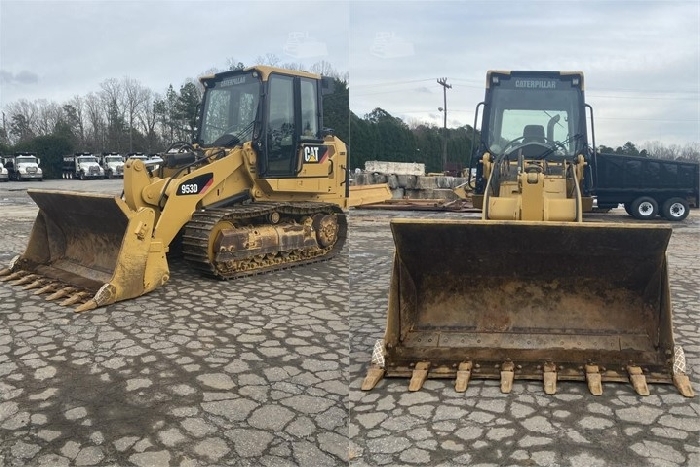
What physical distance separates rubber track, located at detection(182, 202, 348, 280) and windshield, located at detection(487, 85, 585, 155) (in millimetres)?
2468

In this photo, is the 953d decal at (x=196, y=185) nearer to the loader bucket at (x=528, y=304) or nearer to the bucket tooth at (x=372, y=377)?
the loader bucket at (x=528, y=304)

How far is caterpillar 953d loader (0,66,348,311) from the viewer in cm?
588

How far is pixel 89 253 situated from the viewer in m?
6.54

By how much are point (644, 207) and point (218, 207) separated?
1155 centimetres

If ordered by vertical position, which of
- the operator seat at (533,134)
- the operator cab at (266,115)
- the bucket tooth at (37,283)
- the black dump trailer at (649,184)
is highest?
the operator cab at (266,115)

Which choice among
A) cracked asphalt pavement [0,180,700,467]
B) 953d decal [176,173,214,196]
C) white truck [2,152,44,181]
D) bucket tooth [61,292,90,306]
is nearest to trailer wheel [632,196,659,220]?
cracked asphalt pavement [0,180,700,467]

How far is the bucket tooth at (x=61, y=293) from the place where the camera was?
5.63 m

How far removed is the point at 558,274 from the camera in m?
4.08

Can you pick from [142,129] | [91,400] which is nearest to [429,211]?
[91,400]

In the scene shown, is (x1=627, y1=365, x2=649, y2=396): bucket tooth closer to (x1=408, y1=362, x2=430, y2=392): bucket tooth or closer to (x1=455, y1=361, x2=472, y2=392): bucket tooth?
(x1=455, y1=361, x2=472, y2=392): bucket tooth

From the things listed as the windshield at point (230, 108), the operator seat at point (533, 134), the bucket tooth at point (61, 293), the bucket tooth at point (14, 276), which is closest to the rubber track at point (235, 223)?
the windshield at point (230, 108)

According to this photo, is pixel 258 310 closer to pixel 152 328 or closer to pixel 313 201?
pixel 152 328

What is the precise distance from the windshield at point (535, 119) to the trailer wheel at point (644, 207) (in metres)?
8.62

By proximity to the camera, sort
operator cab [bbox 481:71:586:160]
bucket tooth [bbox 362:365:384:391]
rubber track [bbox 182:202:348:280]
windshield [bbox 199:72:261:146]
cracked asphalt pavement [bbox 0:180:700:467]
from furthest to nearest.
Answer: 1. windshield [bbox 199:72:261:146]
2. operator cab [bbox 481:71:586:160]
3. rubber track [bbox 182:202:348:280]
4. bucket tooth [bbox 362:365:384:391]
5. cracked asphalt pavement [bbox 0:180:700:467]
